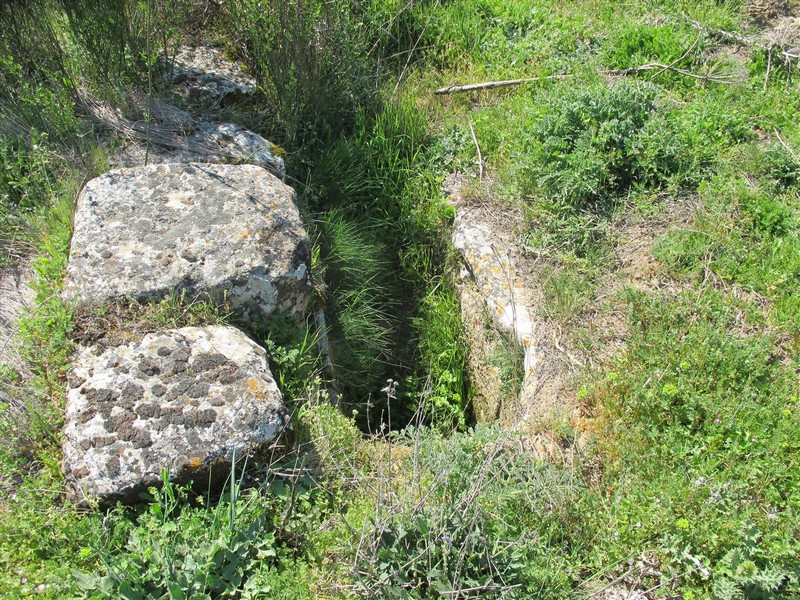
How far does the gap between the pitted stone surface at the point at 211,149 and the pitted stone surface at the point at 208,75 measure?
45cm

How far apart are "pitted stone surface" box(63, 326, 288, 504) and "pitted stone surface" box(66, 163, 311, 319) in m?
0.34

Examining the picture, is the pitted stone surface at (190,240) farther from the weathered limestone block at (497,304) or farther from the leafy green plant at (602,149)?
the leafy green plant at (602,149)

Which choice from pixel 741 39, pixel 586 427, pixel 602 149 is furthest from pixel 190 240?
pixel 741 39

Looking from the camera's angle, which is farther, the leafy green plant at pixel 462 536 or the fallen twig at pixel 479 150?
the fallen twig at pixel 479 150

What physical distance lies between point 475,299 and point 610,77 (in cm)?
227

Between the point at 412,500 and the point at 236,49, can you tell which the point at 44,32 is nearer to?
the point at 236,49

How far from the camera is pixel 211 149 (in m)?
4.46

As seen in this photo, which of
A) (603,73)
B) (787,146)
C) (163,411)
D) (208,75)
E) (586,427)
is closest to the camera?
(163,411)

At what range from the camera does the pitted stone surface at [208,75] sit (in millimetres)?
4949

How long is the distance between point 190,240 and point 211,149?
3.70 feet

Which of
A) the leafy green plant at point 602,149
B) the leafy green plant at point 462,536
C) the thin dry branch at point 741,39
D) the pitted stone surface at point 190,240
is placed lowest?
the leafy green plant at point 462,536

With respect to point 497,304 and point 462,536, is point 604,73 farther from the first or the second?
point 462,536

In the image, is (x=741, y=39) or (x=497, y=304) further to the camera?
(x=741, y=39)

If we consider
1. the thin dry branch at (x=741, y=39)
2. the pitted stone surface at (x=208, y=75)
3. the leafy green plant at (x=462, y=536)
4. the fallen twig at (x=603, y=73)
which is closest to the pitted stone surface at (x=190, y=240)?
the pitted stone surface at (x=208, y=75)
